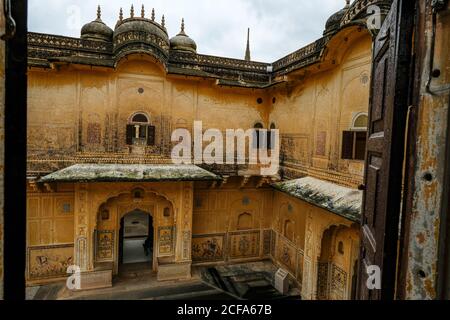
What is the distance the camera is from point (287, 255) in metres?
9.77

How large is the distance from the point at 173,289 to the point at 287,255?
426 centimetres

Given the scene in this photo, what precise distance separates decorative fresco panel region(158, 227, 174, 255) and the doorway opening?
1.05 meters

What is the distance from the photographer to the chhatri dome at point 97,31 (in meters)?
9.93

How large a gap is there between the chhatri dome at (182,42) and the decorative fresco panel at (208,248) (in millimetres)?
7828

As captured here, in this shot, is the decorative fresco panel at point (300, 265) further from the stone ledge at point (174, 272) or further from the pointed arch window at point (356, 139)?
the pointed arch window at point (356, 139)

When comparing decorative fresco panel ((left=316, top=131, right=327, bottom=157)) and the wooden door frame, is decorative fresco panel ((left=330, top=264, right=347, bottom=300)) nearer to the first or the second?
decorative fresco panel ((left=316, top=131, right=327, bottom=157))

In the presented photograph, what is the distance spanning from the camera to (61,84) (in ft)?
27.9

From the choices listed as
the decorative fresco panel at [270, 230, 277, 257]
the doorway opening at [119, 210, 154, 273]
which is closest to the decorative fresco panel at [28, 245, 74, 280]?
the doorway opening at [119, 210, 154, 273]

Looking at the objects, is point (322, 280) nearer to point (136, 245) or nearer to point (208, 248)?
point (208, 248)

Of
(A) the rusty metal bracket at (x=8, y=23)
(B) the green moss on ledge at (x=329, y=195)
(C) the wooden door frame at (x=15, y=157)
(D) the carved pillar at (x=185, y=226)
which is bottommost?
(D) the carved pillar at (x=185, y=226)

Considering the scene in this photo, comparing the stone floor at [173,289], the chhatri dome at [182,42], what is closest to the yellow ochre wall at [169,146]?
the stone floor at [173,289]

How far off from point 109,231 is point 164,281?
2603mm

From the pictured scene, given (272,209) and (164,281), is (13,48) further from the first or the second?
(272,209)
